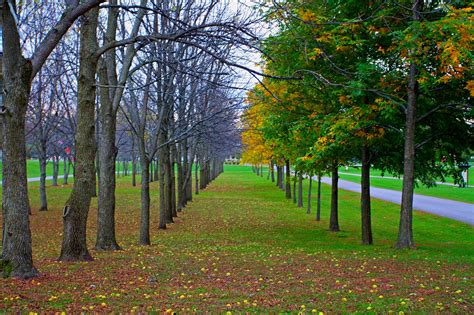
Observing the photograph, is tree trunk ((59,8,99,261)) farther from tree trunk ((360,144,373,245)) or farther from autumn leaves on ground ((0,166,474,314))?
tree trunk ((360,144,373,245))

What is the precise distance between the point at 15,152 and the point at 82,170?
2.78 meters

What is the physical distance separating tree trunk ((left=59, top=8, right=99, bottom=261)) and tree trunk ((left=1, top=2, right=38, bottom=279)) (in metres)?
2.37

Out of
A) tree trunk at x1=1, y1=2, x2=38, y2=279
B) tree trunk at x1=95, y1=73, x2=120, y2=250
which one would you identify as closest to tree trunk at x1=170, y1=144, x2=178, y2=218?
tree trunk at x1=95, y1=73, x2=120, y2=250

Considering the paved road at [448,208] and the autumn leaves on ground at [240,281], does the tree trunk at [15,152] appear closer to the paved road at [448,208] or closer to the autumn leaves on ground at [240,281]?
the autumn leaves on ground at [240,281]

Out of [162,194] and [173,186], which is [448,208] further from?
[162,194]

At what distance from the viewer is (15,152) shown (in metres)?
7.30

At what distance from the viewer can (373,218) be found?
27.8m

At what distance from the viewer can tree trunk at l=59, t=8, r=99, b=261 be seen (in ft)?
32.1

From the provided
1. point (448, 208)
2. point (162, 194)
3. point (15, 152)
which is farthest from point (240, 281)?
point (448, 208)

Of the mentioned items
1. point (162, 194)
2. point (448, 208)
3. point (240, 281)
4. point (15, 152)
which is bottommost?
point (448, 208)

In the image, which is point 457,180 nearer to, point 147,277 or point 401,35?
point 401,35

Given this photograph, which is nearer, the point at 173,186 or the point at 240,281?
the point at 240,281

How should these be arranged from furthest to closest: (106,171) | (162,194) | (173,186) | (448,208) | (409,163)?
(448,208) < (173,186) < (162,194) < (409,163) < (106,171)

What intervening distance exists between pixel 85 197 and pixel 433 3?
10095mm
